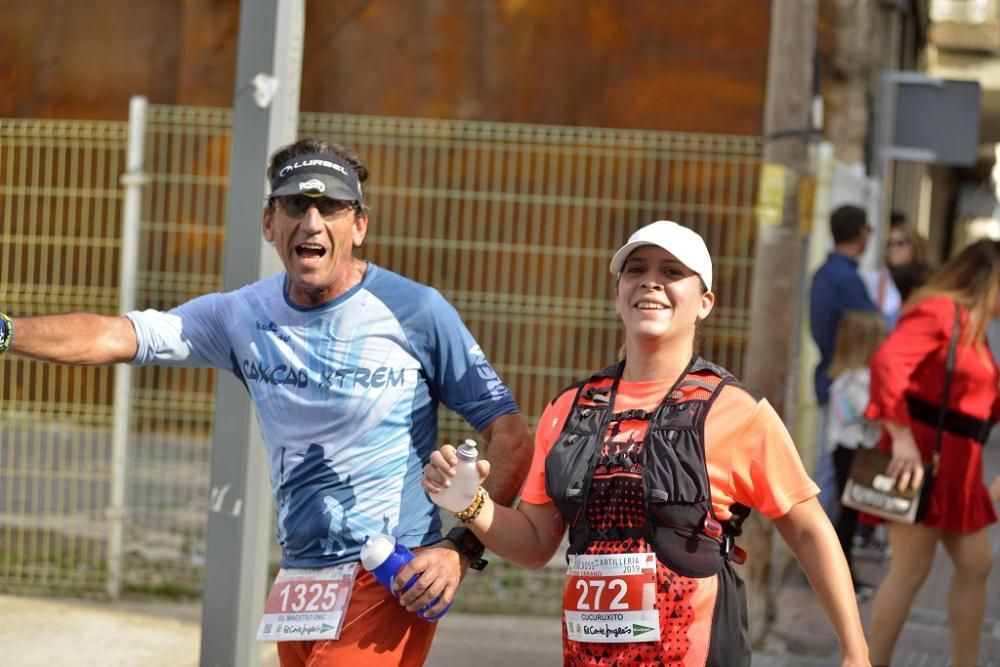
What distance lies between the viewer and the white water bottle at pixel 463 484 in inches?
131

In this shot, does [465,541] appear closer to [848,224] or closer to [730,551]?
[730,551]

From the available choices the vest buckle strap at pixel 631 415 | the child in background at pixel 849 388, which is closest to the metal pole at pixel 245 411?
the vest buckle strap at pixel 631 415

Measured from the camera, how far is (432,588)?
A: 371 cm

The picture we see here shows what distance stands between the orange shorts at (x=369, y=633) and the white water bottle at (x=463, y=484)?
0.58 meters

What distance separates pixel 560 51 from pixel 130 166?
4260 mm

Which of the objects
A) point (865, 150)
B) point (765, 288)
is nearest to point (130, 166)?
point (765, 288)

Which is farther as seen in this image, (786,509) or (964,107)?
(964,107)

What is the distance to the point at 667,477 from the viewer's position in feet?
11.0

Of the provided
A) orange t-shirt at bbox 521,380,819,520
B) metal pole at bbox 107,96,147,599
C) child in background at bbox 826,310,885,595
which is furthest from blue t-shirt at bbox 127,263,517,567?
child in background at bbox 826,310,885,595

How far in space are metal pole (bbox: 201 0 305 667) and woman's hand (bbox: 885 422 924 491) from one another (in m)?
2.46

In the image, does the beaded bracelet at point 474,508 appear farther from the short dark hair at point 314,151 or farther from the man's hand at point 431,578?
the short dark hair at point 314,151

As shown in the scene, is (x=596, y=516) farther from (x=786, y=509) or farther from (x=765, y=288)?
(x=765, y=288)

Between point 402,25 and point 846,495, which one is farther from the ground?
point 402,25

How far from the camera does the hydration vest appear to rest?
3344mm
